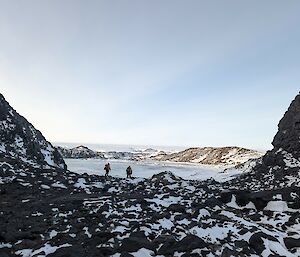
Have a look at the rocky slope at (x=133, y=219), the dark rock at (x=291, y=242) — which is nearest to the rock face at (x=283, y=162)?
the rocky slope at (x=133, y=219)

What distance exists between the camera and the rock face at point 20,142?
33969 millimetres

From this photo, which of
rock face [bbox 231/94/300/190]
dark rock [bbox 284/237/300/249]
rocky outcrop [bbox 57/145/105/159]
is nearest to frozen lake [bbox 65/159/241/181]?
rock face [bbox 231/94/300/190]

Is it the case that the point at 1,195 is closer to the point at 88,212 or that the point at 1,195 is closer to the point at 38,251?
the point at 88,212

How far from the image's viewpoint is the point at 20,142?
36969 mm

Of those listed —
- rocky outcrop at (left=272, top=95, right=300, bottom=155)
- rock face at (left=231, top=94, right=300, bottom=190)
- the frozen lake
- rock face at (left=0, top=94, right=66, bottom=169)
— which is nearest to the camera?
rock face at (left=231, top=94, right=300, bottom=190)

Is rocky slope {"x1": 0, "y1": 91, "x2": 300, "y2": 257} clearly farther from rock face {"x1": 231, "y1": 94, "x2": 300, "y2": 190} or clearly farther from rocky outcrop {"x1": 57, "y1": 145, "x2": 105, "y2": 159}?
rocky outcrop {"x1": 57, "y1": 145, "x2": 105, "y2": 159}

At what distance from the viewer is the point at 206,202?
69.3ft

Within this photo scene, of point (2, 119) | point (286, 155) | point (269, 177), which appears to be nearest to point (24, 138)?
Answer: point (2, 119)

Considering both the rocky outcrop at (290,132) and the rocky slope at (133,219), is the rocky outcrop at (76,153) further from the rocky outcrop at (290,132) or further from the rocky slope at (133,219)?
the rocky slope at (133,219)

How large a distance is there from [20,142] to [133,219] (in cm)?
2518

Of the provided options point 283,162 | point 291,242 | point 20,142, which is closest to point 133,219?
point 291,242

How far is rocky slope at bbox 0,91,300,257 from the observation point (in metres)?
12.4

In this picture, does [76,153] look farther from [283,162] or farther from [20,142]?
[283,162]

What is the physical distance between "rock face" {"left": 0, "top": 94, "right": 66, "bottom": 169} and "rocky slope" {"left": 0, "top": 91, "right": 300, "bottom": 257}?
6.27 m
